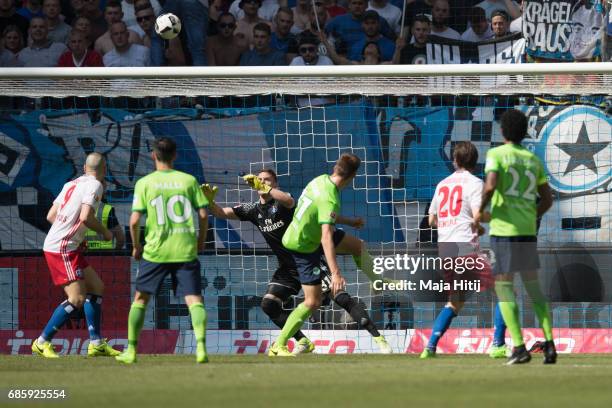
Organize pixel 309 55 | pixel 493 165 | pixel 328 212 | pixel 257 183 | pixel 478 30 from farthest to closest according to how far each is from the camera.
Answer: pixel 478 30 → pixel 309 55 → pixel 257 183 → pixel 328 212 → pixel 493 165

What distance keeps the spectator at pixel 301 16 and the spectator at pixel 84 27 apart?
115 inches

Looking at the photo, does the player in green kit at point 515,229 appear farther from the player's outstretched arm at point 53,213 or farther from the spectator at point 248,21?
the spectator at point 248,21

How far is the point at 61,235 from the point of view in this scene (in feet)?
40.1

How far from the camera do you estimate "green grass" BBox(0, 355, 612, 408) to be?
711 centimetres

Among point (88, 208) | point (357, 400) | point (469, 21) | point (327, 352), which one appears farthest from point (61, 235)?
point (469, 21)

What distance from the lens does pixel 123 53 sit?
17.1m

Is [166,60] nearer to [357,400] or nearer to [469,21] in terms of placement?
[469,21]

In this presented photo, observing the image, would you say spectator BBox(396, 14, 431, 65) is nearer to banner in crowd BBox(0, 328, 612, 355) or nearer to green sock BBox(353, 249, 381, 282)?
green sock BBox(353, 249, 381, 282)

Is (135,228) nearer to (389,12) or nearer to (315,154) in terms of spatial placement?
(315,154)

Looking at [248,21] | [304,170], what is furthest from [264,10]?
[304,170]

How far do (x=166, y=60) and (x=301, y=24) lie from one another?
2.02 m

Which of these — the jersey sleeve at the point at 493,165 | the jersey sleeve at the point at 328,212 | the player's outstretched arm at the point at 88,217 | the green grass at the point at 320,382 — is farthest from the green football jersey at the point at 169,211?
the jersey sleeve at the point at 493,165

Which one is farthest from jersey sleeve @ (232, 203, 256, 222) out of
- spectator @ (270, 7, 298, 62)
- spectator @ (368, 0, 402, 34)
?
spectator @ (368, 0, 402, 34)

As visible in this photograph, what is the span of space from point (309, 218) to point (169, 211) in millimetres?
1788
